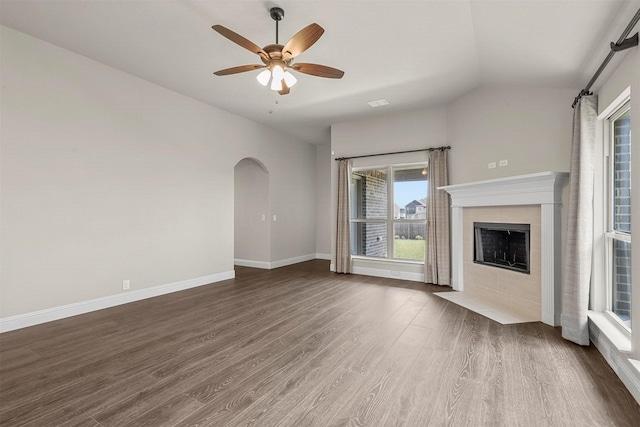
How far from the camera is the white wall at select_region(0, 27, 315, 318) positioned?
3.21 m

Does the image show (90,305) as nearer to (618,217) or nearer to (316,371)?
(316,371)

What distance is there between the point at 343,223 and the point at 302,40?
161 inches

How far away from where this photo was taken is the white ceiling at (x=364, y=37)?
257cm

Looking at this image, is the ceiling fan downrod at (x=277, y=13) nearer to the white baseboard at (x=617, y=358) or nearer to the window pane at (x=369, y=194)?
the window pane at (x=369, y=194)

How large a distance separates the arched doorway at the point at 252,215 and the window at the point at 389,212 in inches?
77.2

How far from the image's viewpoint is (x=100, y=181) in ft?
12.7

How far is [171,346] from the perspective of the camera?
2783mm

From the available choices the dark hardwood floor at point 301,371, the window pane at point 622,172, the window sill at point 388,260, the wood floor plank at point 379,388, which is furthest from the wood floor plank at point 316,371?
the window pane at point 622,172

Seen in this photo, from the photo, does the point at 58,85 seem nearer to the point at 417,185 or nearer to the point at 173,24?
the point at 173,24

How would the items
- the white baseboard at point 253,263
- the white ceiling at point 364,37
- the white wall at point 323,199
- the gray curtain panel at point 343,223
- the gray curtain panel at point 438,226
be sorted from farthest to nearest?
the white wall at point 323,199
the white baseboard at point 253,263
the gray curtain panel at point 343,223
the gray curtain panel at point 438,226
the white ceiling at point 364,37

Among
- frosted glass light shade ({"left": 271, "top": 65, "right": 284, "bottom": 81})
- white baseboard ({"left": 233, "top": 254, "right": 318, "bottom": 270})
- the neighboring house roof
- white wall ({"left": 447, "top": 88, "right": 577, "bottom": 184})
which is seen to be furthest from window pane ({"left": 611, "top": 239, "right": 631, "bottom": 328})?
white baseboard ({"left": 233, "top": 254, "right": 318, "bottom": 270})

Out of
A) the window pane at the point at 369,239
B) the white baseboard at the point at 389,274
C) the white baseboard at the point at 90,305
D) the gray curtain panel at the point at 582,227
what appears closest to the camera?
the gray curtain panel at the point at 582,227

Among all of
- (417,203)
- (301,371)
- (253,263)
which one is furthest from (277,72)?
(253,263)

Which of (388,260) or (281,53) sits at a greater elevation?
(281,53)
